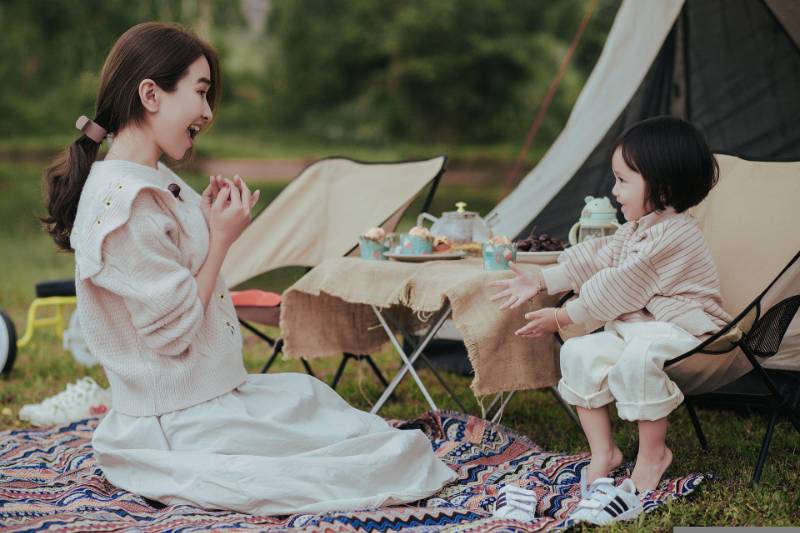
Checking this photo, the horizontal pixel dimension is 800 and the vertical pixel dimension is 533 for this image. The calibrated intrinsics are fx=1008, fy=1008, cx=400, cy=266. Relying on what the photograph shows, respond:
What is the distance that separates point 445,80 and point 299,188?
11737 mm

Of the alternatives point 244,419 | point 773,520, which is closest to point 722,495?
point 773,520

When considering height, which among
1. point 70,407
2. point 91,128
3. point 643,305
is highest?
point 91,128

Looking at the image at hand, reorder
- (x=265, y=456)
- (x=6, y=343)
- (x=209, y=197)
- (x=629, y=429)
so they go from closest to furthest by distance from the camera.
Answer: (x=265, y=456) → (x=209, y=197) → (x=629, y=429) → (x=6, y=343)

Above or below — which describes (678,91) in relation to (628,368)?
above

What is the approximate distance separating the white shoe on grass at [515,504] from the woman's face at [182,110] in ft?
3.92

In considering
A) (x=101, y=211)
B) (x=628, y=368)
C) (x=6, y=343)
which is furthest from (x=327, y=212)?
(x=628, y=368)

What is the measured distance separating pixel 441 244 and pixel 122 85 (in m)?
1.18

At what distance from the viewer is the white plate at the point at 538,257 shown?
10.0ft

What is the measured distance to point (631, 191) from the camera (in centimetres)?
270

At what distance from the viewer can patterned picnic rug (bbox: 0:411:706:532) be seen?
232 cm

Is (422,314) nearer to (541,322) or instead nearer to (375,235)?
(375,235)

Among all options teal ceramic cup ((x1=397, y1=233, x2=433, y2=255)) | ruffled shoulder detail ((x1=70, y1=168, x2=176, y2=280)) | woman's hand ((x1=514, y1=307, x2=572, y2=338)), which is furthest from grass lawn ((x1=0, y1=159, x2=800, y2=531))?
teal ceramic cup ((x1=397, y1=233, x2=433, y2=255))

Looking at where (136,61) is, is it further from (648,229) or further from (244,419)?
(648,229)

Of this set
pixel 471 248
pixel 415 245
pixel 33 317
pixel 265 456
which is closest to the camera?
pixel 265 456
